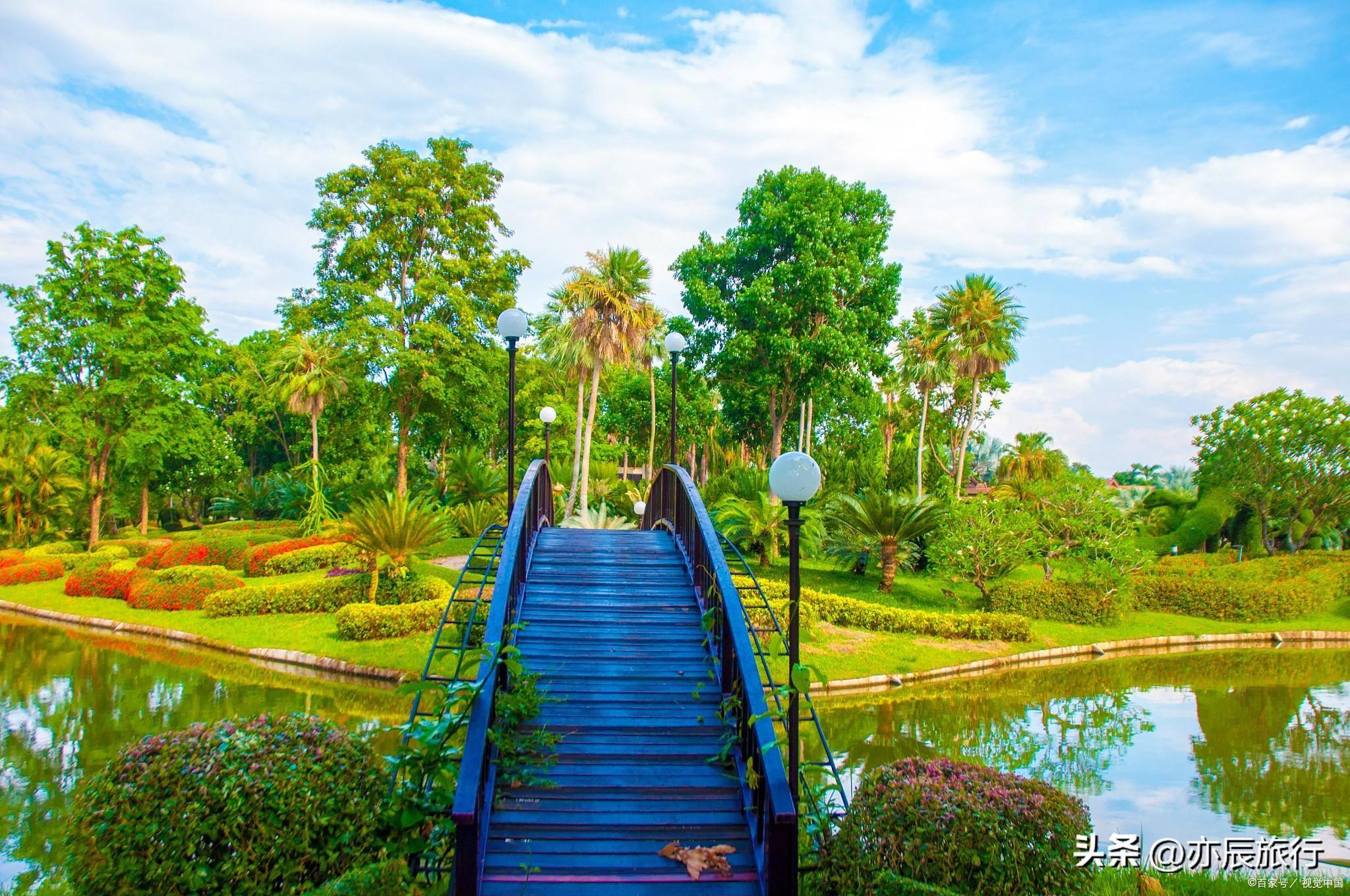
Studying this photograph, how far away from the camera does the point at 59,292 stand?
28.0 meters

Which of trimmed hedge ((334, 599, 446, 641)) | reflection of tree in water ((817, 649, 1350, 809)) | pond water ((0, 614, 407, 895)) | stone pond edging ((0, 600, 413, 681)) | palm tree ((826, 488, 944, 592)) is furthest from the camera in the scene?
palm tree ((826, 488, 944, 592))

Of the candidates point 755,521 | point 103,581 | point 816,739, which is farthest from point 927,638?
point 103,581

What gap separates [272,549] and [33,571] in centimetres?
785

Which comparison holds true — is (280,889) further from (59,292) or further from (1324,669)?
(59,292)

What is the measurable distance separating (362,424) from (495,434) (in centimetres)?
512

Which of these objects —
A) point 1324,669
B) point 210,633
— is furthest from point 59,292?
point 1324,669

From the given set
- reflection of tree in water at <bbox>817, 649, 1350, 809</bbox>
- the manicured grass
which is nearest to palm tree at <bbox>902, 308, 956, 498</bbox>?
reflection of tree in water at <bbox>817, 649, 1350, 809</bbox>

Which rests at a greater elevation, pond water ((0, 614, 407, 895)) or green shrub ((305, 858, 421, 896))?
green shrub ((305, 858, 421, 896))

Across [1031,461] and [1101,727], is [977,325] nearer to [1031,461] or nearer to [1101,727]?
[1031,461]

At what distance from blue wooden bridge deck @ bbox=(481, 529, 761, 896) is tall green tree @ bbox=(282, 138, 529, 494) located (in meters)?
20.5

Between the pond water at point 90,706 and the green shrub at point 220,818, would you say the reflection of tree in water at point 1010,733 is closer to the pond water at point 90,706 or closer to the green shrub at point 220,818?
the pond water at point 90,706

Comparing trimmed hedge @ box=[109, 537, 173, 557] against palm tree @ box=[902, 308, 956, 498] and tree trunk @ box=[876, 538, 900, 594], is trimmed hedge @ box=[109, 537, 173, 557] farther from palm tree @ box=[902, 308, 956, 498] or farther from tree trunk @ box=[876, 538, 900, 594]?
palm tree @ box=[902, 308, 956, 498]

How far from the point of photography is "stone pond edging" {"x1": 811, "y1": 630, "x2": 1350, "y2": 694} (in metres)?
14.4

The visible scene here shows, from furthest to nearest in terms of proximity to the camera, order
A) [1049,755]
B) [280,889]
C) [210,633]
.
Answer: [210,633]
[1049,755]
[280,889]
